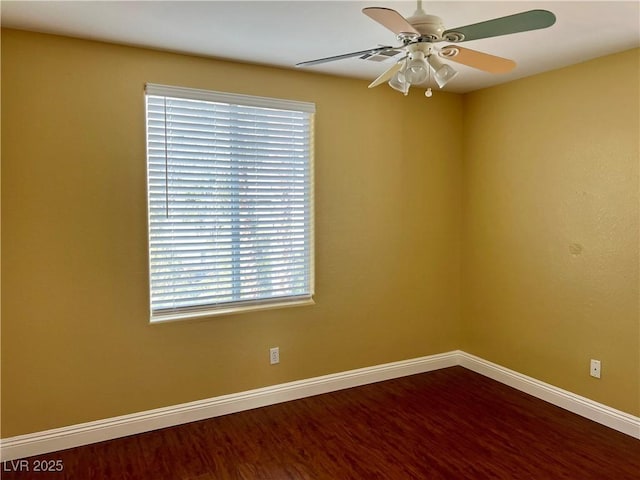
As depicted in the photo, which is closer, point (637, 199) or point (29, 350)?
point (29, 350)

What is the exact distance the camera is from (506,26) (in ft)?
5.22

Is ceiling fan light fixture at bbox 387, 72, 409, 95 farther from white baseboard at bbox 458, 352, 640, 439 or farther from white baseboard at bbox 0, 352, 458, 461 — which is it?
white baseboard at bbox 458, 352, 640, 439

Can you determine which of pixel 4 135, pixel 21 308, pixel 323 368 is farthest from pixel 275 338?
pixel 4 135

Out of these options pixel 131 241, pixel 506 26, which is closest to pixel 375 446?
pixel 131 241

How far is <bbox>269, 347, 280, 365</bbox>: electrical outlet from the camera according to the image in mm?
3191

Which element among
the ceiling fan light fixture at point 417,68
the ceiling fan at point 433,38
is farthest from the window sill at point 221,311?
the ceiling fan light fixture at point 417,68

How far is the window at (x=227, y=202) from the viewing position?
2.81 m

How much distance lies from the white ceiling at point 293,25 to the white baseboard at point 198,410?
7.31 ft

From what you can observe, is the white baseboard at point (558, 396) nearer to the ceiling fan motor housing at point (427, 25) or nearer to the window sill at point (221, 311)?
the window sill at point (221, 311)

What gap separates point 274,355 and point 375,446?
94 centimetres

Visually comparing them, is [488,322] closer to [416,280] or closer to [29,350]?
[416,280]

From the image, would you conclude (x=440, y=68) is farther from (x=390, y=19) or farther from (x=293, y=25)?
(x=293, y=25)

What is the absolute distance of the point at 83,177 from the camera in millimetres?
2584

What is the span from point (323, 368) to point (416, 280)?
1.07m
